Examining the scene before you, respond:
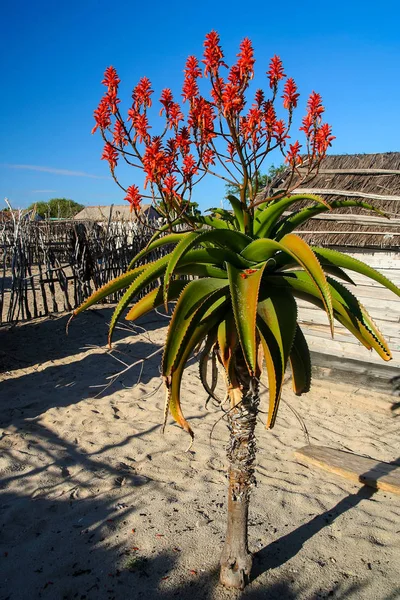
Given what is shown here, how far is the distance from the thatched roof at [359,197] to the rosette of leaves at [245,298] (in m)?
4.30

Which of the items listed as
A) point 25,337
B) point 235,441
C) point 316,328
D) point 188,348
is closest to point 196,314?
point 188,348

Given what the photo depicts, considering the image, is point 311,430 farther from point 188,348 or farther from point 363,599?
point 188,348

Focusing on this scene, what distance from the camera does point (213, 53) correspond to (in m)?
1.81

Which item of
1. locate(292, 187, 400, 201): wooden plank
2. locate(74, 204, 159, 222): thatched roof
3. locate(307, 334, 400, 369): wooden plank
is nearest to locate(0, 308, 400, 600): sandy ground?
locate(307, 334, 400, 369): wooden plank

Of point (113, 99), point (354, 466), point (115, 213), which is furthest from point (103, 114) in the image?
point (115, 213)

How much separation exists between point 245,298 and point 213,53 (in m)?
0.93

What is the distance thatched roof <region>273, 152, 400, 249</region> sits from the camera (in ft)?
20.1

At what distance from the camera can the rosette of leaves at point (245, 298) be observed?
5.57ft

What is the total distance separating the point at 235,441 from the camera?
2.20 m

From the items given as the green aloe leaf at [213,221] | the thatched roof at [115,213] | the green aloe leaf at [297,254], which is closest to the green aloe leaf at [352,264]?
the green aloe leaf at [297,254]

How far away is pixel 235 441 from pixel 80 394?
3657 millimetres

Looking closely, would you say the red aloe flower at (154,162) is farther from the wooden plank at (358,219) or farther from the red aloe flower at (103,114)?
the wooden plank at (358,219)

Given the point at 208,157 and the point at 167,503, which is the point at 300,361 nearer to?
the point at 208,157

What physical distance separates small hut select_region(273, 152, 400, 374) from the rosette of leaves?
3.78m
